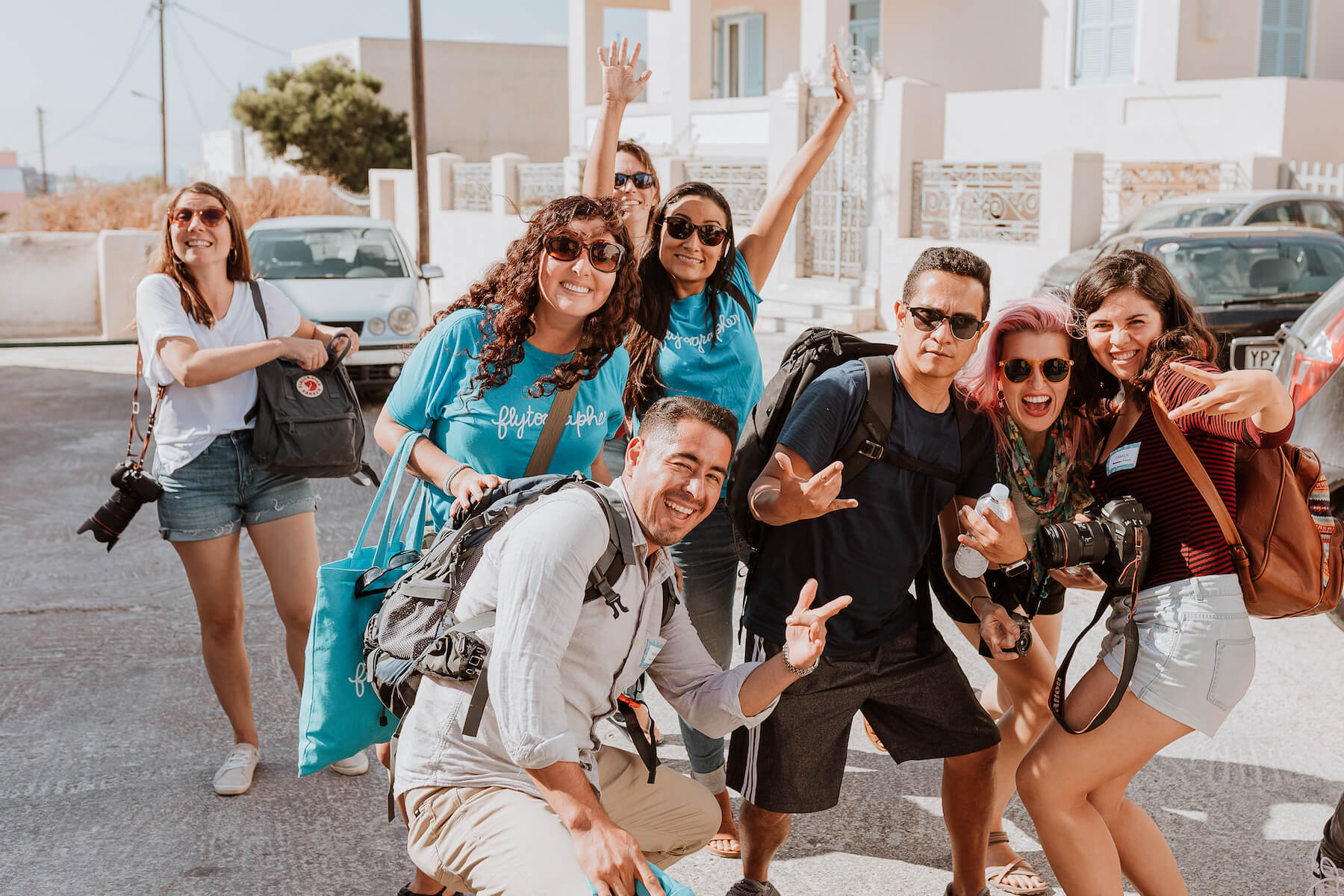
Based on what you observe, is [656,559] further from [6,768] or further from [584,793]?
[6,768]

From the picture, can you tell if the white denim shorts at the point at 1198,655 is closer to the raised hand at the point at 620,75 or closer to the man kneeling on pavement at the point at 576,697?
the man kneeling on pavement at the point at 576,697

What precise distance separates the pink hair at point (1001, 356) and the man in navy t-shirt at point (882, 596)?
6 cm

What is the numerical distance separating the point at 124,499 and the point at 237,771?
97 cm

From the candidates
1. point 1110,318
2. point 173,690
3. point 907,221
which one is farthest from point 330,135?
point 1110,318

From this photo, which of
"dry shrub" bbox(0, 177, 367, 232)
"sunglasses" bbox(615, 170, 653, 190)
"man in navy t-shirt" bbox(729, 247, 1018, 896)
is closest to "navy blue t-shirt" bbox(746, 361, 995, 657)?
"man in navy t-shirt" bbox(729, 247, 1018, 896)

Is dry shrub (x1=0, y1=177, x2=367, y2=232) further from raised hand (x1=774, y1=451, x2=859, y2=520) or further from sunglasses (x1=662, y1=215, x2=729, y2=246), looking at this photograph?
raised hand (x1=774, y1=451, x2=859, y2=520)

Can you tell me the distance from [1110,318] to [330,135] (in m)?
35.6

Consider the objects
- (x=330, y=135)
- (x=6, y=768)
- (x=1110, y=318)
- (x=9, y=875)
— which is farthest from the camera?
(x=330, y=135)

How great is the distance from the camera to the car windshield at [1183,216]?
13.0 m

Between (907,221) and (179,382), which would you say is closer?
(179,382)

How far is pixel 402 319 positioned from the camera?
1072 cm

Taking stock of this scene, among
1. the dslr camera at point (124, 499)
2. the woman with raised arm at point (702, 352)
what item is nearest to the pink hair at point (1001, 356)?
the woman with raised arm at point (702, 352)

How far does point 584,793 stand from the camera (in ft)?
7.69

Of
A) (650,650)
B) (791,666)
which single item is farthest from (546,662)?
(791,666)
